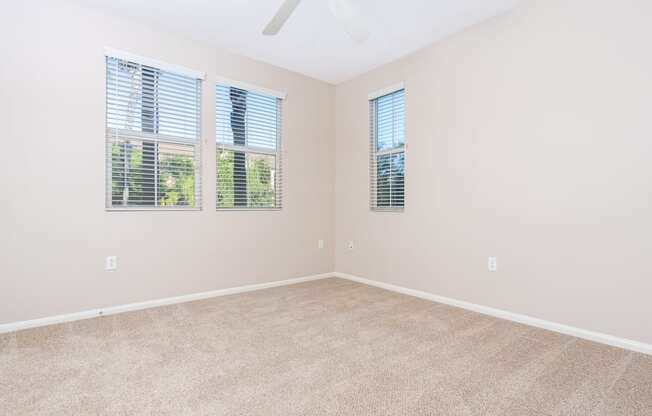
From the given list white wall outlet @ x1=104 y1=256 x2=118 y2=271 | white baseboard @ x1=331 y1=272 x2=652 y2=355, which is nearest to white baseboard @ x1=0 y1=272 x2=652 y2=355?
white baseboard @ x1=331 y1=272 x2=652 y2=355

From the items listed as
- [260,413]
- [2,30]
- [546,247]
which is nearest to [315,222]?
[546,247]

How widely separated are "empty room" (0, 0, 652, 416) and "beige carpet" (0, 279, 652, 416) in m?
0.02

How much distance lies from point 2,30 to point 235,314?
2670mm

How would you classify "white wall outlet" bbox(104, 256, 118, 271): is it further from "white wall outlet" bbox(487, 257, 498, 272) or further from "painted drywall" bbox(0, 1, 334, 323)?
"white wall outlet" bbox(487, 257, 498, 272)

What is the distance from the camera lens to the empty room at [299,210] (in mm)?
1815

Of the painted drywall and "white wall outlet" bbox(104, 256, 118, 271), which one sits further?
"white wall outlet" bbox(104, 256, 118, 271)

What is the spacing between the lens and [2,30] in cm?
242

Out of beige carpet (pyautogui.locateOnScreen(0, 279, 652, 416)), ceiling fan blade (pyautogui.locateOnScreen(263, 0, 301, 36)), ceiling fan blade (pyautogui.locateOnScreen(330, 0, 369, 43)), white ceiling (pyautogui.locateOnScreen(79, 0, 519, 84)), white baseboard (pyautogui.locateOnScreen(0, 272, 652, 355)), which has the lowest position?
beige carpet (pyautogui.locateOnScreen(0, 279, 652, 416))

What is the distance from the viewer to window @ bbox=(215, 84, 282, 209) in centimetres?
353

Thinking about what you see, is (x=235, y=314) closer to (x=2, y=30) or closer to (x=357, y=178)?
(x=357, y=178)

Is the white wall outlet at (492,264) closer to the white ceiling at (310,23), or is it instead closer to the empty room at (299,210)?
the empty room at (299,210)

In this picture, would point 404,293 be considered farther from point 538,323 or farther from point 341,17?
point 341,17

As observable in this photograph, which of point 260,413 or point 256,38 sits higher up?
point 256,38

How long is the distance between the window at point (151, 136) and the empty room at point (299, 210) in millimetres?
19
